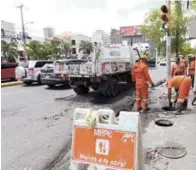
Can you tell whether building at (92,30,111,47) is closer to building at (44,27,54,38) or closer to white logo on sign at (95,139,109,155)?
white logo on sign at (95,139,109,155)

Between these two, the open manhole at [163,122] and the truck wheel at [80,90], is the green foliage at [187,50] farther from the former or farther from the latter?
the open manhole at [163,122]

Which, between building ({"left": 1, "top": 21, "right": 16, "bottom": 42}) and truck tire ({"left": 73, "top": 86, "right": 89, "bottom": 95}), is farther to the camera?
building ({"left": 1, "top": 21, "right": 16, "bottom": 42})

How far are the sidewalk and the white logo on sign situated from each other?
0.97 m

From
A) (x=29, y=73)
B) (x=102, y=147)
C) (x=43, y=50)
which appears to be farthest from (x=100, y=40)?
(x=43, y=50)

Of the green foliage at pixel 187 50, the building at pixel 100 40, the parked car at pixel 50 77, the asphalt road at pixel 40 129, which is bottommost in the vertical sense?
the asphalt road at pixel 40 129

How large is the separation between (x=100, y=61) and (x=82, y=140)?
661cm

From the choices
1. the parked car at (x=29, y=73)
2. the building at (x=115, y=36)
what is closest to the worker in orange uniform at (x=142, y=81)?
the parked car at (x=29, y=73)

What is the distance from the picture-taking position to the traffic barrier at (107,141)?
2795 millimetres

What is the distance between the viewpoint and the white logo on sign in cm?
293

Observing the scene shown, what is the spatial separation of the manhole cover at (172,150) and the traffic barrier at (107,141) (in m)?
1.19

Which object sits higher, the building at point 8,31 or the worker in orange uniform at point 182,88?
the building at point 8,31

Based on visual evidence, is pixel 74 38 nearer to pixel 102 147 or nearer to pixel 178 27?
pixel 178 27

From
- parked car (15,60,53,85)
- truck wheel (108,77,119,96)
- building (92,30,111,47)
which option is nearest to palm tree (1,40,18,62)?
building (92,30,111,47)

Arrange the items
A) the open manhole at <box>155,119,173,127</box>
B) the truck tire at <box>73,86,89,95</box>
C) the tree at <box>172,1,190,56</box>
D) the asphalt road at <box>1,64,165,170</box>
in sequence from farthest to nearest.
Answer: the tree at <box>172,1,190,56</box>
the truck tire at <box>73,86,89,95</box>
the open manhole at <box>155,119,173,127</box>
the asphalt road at <box>1,64,165,170</box>
